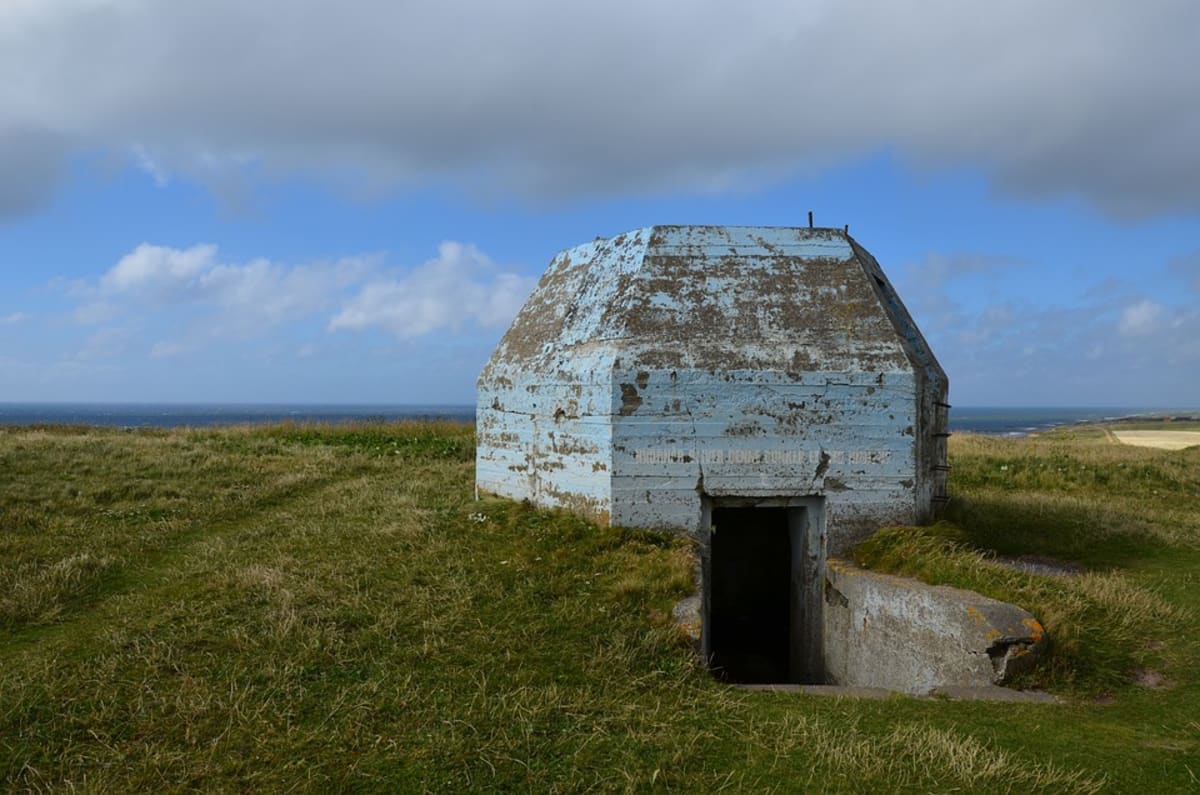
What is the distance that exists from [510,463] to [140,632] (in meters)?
4.18

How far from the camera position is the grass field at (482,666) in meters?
4.29

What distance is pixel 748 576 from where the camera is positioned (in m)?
10.2

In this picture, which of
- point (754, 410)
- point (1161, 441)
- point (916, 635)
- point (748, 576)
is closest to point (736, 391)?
point (754, 410)

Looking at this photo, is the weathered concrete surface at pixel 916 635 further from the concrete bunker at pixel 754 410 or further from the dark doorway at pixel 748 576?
the dark doorway at pixel 748 576

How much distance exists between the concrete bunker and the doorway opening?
0.10 feet

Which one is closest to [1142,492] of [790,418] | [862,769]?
[790,418]

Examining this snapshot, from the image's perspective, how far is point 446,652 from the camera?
222 inches

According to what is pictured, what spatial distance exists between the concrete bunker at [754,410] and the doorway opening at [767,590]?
0.03 meters

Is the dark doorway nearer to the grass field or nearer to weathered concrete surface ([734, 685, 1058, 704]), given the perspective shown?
the grass field

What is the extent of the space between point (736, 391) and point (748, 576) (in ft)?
11.4

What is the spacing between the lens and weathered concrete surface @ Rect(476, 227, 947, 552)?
765 cm

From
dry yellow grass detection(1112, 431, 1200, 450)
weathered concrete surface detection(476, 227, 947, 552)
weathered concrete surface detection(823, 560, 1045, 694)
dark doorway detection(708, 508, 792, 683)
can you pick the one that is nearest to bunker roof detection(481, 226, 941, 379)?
weathered concrete surface detection(476, 227, 947, 552)

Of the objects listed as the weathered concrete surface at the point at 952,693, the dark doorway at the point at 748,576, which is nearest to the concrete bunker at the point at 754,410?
the dark doorway at the point at 748,576

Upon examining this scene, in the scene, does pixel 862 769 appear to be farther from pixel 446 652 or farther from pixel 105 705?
pixel 105 705
